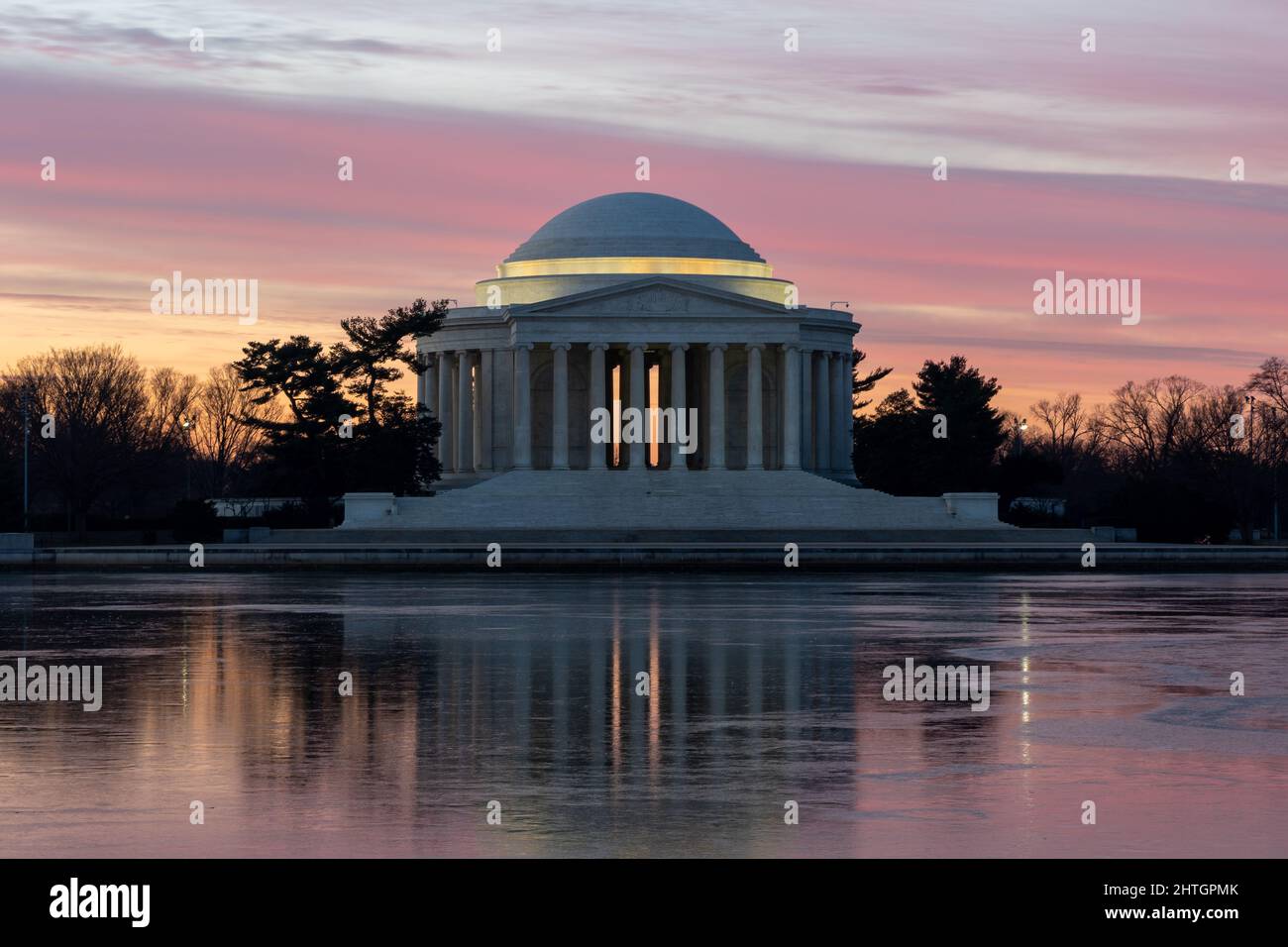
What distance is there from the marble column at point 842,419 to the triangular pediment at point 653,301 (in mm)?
13887

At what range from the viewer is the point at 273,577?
56938 mm

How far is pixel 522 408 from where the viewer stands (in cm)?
10575

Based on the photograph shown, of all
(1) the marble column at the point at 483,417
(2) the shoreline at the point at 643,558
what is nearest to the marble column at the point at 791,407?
(1) the marble column at the point at 483,417

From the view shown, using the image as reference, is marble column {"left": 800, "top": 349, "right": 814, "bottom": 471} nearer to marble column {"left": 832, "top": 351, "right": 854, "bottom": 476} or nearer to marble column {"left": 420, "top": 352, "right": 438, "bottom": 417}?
marble column {"left": 832, "top": 351, "right": 854, "bottom": 476}

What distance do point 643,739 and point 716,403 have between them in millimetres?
88062

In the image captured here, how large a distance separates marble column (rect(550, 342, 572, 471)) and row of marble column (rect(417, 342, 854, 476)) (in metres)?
0.06

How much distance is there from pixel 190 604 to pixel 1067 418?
533 feet

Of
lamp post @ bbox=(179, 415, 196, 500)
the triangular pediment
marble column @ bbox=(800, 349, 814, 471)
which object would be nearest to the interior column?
the triangular pediment

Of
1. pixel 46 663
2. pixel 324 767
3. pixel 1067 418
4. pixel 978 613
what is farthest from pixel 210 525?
pixel 1067 418

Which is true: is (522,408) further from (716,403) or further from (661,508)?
(661,508)

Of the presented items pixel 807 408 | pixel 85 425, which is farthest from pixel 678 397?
pixel 85 425

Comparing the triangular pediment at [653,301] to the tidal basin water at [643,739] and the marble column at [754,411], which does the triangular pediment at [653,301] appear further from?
the tidal basin water at [643,739]

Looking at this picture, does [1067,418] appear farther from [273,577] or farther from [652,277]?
Result: [273,577]

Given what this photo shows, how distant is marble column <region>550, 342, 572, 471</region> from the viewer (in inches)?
4112
